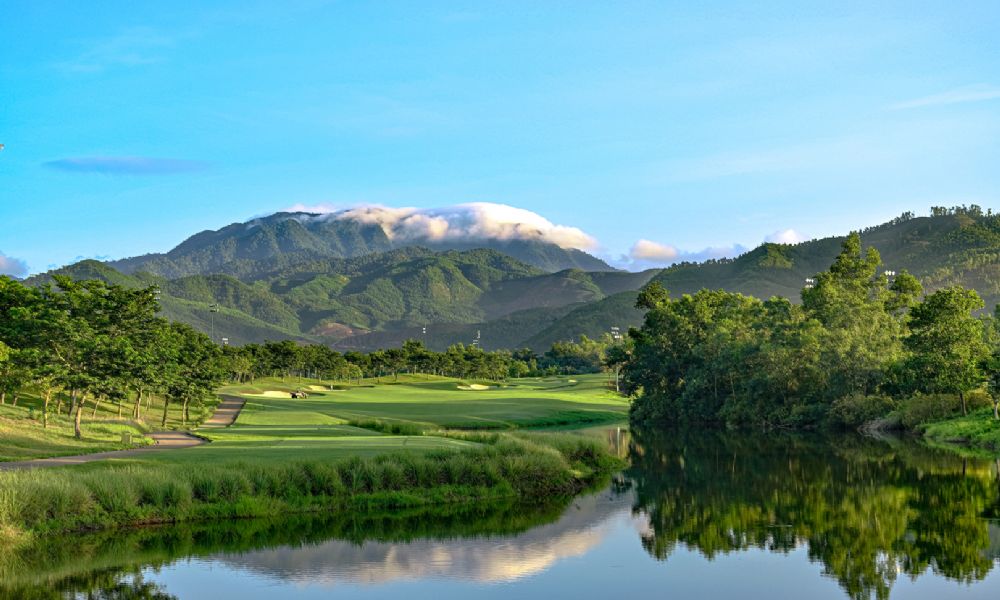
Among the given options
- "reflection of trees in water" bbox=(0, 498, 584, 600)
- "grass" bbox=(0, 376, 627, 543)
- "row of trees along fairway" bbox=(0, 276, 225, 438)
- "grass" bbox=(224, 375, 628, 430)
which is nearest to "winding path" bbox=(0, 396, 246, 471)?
"grass" bbox=(0, 376, 627, 543)

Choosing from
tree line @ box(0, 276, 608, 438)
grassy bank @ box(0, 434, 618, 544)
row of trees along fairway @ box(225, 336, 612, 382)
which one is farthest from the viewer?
row of trees along fairway @ box(225, 336, 612, 382)

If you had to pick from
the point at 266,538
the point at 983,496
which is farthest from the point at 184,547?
the point at 983,496

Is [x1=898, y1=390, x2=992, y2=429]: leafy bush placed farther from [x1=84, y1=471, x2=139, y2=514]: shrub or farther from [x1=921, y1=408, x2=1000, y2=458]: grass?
[x1=84, y1=471, x2=139, y2=514]: shrub

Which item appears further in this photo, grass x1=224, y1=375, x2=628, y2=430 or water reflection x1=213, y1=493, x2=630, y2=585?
grass x1=224, y1=375, x2=628, y2=430

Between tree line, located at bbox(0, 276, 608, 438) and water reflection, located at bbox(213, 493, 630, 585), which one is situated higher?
tree line, located at bbox(0, 276, 608, 438)

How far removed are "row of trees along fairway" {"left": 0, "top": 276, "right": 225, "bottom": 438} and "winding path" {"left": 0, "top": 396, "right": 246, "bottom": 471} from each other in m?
3.07

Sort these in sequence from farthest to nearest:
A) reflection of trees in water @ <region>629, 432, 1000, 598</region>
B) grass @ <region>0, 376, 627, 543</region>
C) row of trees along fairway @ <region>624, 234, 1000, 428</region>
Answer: row of trees along fairway @ <region>624, 234, 1000, 428</region> < grass @ <region>0, 376, 627, 543</region> < reflection of trees in water @ <region>629, 432, 1000, 598</region>

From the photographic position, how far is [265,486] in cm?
3244

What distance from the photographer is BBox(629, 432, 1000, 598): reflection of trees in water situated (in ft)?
83.9

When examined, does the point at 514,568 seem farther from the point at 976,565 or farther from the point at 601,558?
the point at 976,565

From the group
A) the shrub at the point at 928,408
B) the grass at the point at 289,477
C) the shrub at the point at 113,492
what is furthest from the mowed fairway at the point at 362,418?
the shrub at the point at 928,408

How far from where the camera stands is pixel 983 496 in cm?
3450

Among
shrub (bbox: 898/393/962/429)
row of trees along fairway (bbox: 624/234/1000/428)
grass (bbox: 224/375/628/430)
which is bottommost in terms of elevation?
grass (bbox: 224/375/628/430)

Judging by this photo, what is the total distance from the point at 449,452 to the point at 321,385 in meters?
99.9
